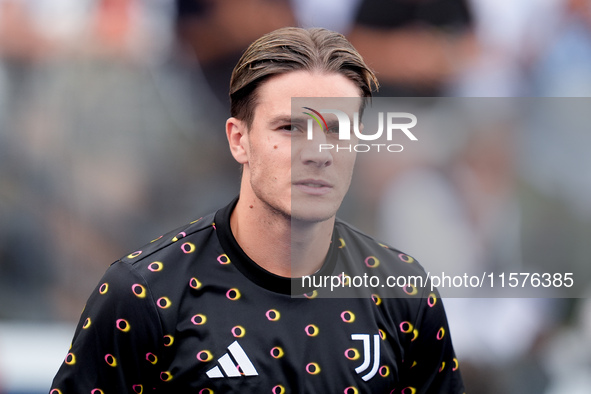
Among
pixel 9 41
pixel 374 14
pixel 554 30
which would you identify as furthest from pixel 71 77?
pixel 554 30

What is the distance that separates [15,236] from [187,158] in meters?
1.12

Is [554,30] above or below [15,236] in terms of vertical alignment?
above

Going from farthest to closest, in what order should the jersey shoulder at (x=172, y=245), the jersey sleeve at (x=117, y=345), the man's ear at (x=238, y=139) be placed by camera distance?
1. the man's ear at (x=238, y=139)
2. the jersey shoulder at (x=172, y=245)
3. the jersey sleeve at (x=117, y=345)

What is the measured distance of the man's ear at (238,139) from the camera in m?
2.17

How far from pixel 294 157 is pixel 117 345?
753 millimetres

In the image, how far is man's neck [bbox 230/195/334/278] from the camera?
2.07 meters

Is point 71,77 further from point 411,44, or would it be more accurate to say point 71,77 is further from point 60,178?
point 411,44

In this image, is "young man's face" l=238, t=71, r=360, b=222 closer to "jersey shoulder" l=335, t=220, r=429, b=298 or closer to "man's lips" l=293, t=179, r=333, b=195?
"man's lips" l=293, t=179, r=333, b=195

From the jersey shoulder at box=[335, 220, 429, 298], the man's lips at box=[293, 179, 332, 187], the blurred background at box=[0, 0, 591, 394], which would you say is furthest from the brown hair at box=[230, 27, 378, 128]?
the blurred background at box=[0, 0, 591, 394]

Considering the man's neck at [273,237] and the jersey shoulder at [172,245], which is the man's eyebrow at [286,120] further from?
the jersey shoulder at [172,245]

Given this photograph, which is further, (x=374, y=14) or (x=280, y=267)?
(x=374, y=14)

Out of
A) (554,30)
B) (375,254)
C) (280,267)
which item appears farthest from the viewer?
(554,30)

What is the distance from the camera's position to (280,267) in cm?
210

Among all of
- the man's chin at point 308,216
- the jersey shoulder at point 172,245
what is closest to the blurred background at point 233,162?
the jersey shoulder at point 172,245
